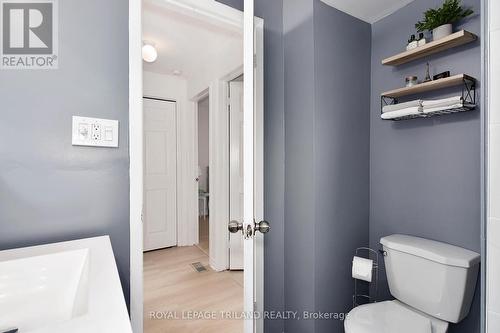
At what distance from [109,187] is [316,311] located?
1.27 m

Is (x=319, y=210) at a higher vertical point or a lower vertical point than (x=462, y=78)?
lower

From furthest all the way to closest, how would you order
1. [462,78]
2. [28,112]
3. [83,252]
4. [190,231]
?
[190,231] < [462,78] < [28,112] < [83,252]

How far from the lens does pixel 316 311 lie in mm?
1457

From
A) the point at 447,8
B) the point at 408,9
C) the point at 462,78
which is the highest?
the point at 408,9

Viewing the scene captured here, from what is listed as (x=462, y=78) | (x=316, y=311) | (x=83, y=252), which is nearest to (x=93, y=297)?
(x=83, y=252)

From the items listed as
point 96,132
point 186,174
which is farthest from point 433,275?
point 186,174

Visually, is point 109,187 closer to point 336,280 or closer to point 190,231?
point 336,280

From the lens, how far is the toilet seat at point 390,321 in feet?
3.95

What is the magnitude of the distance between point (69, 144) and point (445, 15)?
1.81 m

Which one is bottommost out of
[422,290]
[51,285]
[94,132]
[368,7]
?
[422,290]

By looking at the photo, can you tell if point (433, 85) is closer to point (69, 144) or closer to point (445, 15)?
point (445, 15)

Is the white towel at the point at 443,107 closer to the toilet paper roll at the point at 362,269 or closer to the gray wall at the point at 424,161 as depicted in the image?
the gray wall at the point at 424,161

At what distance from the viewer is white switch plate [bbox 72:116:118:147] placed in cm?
102

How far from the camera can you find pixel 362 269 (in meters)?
1.47
